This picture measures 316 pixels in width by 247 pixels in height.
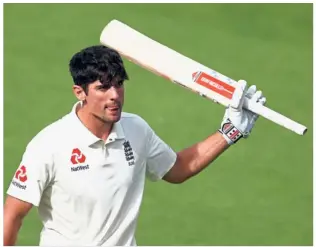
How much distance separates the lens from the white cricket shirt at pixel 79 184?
19.5 ft

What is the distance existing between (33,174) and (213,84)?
114cm

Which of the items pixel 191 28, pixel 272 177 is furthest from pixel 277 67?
pixel 272 177

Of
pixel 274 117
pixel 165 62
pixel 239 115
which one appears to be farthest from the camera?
pixel 165 62

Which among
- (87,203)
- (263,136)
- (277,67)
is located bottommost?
(87,203)

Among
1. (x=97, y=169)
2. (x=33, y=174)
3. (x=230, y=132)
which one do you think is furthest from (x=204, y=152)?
(x=33, y=174)

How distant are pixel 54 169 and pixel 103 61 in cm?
60

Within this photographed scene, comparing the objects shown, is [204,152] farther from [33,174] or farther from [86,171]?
[33,174]

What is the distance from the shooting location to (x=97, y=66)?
6.00 m

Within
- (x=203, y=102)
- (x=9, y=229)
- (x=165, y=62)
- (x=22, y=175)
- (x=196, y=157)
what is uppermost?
(x=203, y=102)

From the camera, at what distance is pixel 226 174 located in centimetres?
946

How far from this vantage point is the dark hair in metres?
5.99

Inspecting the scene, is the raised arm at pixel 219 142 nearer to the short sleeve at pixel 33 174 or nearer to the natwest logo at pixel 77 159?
the natwest logo at pixel 77 159

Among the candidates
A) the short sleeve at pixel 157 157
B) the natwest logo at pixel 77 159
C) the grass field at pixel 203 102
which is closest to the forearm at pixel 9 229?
the natwest logo at pixel 77 159

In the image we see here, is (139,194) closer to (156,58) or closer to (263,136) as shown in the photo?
(156,58)
